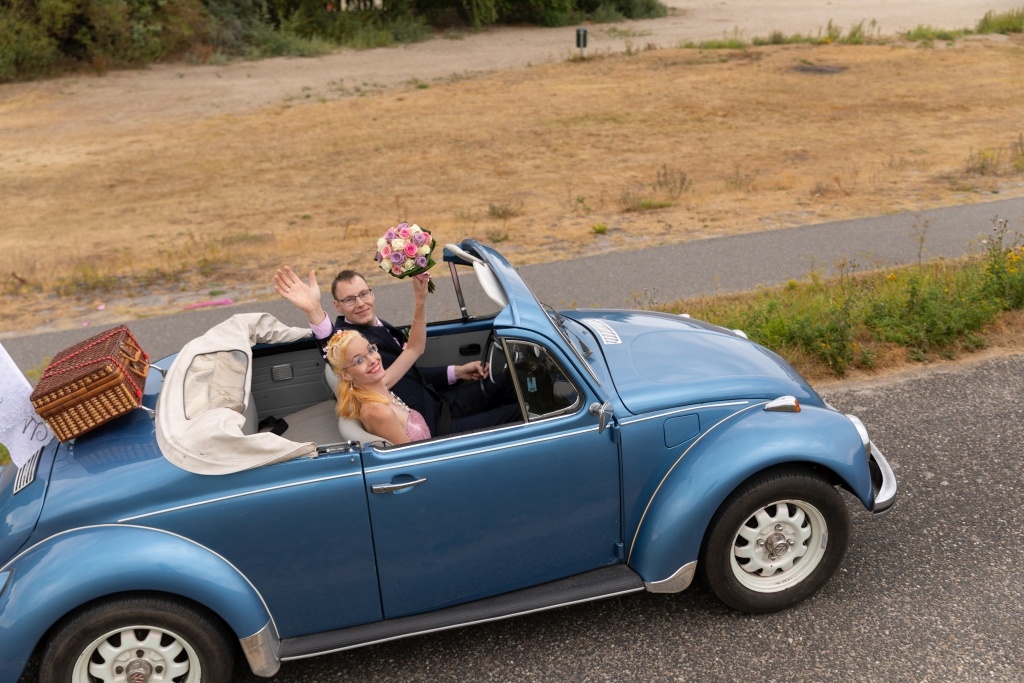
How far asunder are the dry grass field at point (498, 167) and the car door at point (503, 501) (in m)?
6.49

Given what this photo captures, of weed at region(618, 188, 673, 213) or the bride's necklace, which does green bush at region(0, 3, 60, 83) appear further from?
the bride's necklace

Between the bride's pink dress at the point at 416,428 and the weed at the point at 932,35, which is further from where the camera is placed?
the weed at the point at 932,35

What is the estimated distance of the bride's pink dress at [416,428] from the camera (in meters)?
4.46

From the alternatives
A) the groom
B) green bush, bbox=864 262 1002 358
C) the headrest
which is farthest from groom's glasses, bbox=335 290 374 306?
green bush, bbox=864 262 1002 358

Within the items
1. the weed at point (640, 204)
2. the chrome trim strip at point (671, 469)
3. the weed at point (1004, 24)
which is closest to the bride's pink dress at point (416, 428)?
the chrome trim strip at point (671, 469)

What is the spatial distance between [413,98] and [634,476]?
62.0ft

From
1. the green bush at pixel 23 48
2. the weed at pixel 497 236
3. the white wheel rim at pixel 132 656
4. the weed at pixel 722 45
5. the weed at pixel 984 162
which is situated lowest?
the weed at pixel 497 236

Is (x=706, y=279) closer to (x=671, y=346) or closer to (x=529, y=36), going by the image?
(x=671, y=346)

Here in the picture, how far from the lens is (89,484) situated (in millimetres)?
3770

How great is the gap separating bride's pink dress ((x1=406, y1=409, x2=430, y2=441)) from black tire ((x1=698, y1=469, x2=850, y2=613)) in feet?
4.69

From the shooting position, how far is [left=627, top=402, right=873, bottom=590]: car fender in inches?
162

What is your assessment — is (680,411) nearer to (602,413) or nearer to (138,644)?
(602,413)

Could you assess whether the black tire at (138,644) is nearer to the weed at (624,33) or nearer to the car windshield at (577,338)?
the car windshield at (577,338)

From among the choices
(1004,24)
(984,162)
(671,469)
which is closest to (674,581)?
(671,469)
